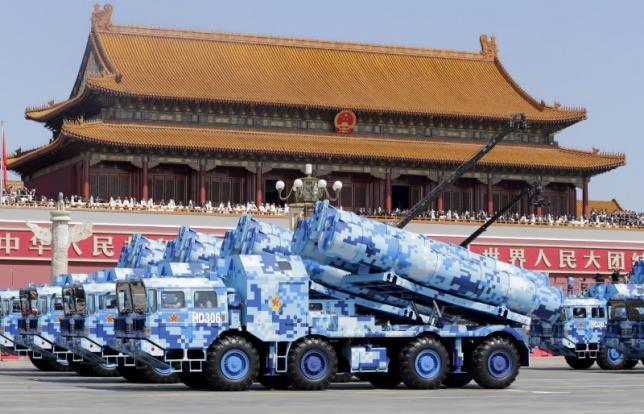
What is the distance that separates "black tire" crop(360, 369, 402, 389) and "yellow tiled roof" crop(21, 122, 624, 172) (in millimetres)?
41283

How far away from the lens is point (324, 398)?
3061cm

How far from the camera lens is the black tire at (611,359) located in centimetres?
4944

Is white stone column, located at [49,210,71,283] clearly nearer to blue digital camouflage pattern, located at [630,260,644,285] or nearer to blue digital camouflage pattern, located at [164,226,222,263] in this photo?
blue digital camouflage pattern, located at [164,226,222,263]

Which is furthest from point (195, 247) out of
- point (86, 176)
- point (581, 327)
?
point (86, 176)

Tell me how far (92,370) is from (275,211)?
34.0 meters

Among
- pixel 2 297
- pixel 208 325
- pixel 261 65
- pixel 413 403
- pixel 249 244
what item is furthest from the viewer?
pixel 261 65

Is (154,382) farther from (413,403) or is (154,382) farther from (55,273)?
(55,273)

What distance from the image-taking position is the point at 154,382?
3816 cm

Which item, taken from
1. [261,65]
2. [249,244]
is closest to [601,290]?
[249,244]

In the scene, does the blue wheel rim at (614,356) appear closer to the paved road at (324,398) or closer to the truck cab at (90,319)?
the paved road at (324,398)

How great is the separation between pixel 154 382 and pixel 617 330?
50.3 feet

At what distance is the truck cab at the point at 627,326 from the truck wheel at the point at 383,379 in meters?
11.8

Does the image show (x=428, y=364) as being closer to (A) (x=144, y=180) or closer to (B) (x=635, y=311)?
(B) (x=635, y=311)

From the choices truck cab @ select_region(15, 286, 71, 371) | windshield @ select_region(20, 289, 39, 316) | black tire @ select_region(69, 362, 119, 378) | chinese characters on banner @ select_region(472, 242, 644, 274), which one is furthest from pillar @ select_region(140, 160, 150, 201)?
black tire @ select_region(69, 362, 119, 378)
